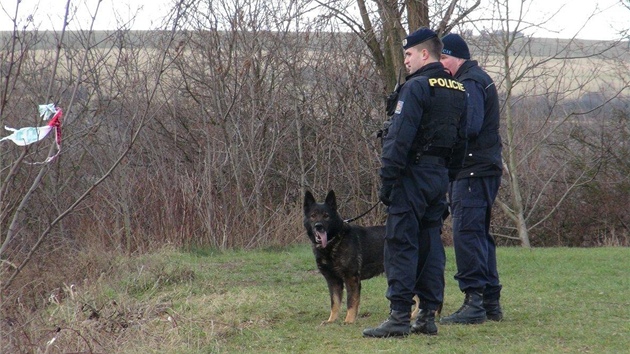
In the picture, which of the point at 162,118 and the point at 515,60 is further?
the point at 162,118

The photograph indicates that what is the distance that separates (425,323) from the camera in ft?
19.6

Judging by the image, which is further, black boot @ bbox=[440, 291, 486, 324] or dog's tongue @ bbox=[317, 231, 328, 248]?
dog's tongue @ bbox=[317, 231, 328, 248]

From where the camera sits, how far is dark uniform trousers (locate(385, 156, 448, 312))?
5809 mm

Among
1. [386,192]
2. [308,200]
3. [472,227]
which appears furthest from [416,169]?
Answer: [308,200]

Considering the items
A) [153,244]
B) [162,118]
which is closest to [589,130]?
[162,118]

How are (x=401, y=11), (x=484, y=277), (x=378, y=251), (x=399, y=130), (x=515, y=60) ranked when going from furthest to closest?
(x=515, y=60)
(x=401, y=11)
(x=378, y=251)
(x=484, y=277)
(x=399, y=130)

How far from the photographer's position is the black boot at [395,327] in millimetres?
5914

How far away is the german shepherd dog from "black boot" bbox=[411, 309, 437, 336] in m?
0.93

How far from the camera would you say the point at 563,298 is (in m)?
7.65

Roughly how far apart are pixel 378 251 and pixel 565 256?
524cm

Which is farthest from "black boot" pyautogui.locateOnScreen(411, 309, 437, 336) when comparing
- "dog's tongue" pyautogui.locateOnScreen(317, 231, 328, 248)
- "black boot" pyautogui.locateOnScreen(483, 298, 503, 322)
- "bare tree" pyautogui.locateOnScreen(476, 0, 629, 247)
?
"bare tree" pyautogui.locateOnScreen(476, 0, 629, 247)

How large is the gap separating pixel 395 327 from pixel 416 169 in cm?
116

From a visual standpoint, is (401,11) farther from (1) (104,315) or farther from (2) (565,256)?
(1) (104,315)

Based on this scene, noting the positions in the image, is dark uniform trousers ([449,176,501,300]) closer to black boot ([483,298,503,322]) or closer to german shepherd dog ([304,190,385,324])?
black boot ([483,298,503,322])
